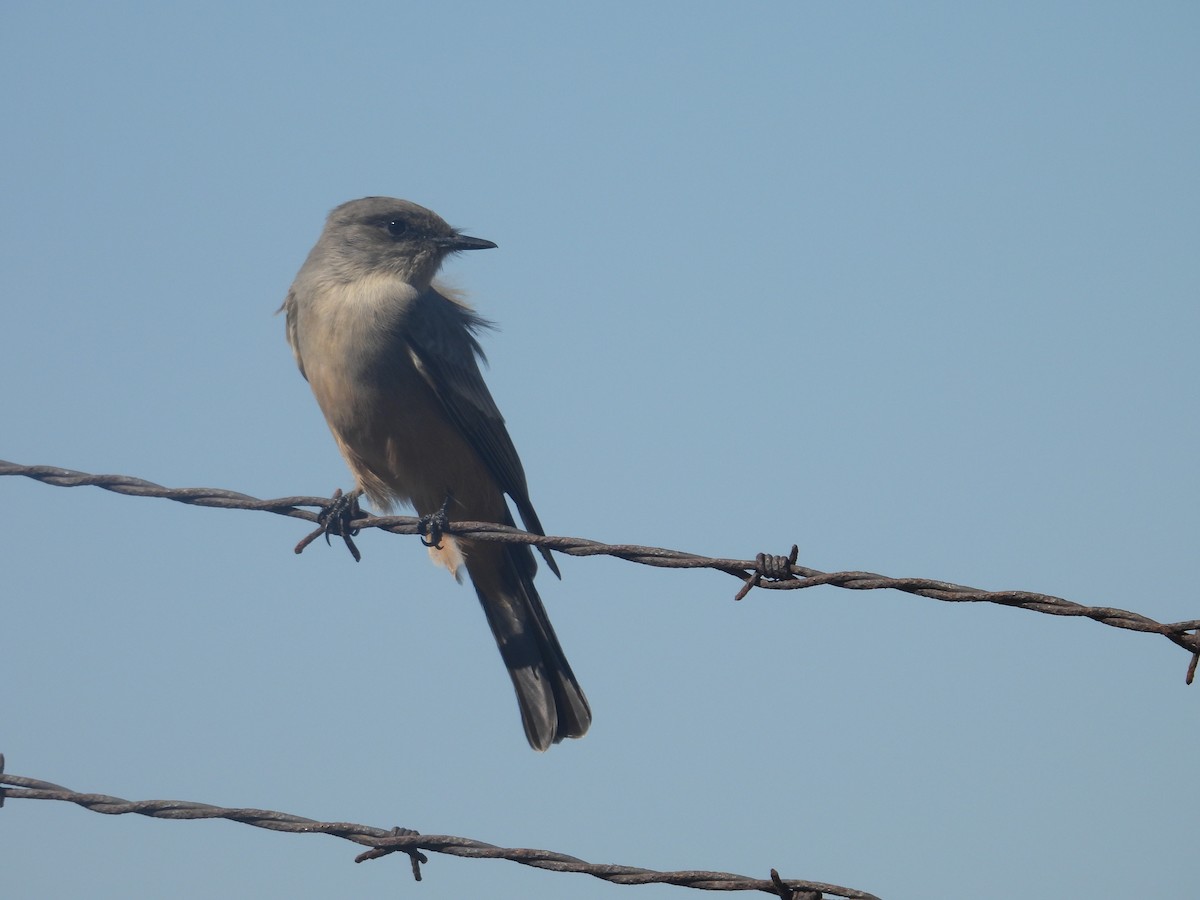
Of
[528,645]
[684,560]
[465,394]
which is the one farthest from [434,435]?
[684,560]

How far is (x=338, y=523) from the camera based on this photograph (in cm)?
575

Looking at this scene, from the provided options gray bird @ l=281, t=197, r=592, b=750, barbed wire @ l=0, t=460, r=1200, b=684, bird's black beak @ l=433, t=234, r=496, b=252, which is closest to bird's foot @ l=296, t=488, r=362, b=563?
barbed wire @ l=0, t=460, r=1200, b=684

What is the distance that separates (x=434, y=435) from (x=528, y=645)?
1.25m

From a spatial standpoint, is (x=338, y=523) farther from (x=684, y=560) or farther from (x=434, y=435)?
(x=684, y=560)

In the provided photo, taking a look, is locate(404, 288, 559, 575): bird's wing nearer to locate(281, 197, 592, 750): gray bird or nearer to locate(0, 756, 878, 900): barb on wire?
locate(281, 197, 592, 750): gray bird

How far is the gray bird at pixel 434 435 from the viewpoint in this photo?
7062 millimetres

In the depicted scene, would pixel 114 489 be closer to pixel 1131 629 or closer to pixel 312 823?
→ pixel 312 823

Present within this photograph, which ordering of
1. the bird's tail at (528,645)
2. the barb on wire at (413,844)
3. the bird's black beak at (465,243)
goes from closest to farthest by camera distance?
the barb on wire at (413,844)
the bird's tail at (528,645)
the bird's black beak at (465,243)

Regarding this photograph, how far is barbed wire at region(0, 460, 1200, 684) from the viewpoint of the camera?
354cm

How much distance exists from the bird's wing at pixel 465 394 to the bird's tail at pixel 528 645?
0.31m

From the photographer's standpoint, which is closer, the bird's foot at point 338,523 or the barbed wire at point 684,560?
the barbed wire at point 684,560

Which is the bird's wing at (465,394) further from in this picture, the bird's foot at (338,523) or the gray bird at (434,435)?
the bird's foot at (338,523)

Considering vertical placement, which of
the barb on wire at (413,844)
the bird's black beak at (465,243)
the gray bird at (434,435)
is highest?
the bird's black beak at (465,243)

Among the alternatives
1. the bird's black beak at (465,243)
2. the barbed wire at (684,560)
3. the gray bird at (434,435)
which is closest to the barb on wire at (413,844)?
the barbed wire at (684,560)
